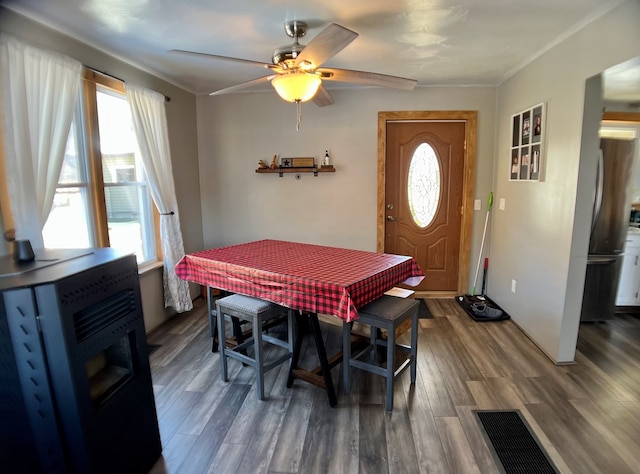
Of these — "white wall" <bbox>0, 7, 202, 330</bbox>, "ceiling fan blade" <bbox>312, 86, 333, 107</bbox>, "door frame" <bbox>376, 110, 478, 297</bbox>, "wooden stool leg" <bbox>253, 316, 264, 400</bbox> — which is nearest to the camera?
"white wall" <bbox>0, 7, 202, 330</bbox>

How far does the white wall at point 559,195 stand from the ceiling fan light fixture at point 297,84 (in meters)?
1.78

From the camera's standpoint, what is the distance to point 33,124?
2047 millimetres

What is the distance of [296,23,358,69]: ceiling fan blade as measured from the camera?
162 centimetres

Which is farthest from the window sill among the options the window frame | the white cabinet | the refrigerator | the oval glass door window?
the white cabinet

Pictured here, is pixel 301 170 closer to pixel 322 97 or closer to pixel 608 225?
pixel 322 97

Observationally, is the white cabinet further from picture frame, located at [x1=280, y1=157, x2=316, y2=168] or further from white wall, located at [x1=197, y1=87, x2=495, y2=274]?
picture frame, located at [x1=280, y1=157, x2=316, y2=168]

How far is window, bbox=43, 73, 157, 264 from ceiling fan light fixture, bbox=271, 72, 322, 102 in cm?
155

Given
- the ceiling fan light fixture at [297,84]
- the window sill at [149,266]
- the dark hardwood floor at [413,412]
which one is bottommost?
the dark hardwood floor at [413,412]

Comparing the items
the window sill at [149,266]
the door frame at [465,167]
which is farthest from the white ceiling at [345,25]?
the window sill at [149,266]

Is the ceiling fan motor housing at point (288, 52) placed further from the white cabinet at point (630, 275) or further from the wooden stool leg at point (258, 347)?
the white cabinet at point (630, 275)

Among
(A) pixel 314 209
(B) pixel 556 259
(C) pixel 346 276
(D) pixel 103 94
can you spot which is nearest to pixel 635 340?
(B) pixel 556 259

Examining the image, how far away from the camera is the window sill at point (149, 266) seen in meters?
3.20

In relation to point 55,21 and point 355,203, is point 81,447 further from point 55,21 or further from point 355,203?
point 355,203

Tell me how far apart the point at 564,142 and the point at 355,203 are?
2.09 m
